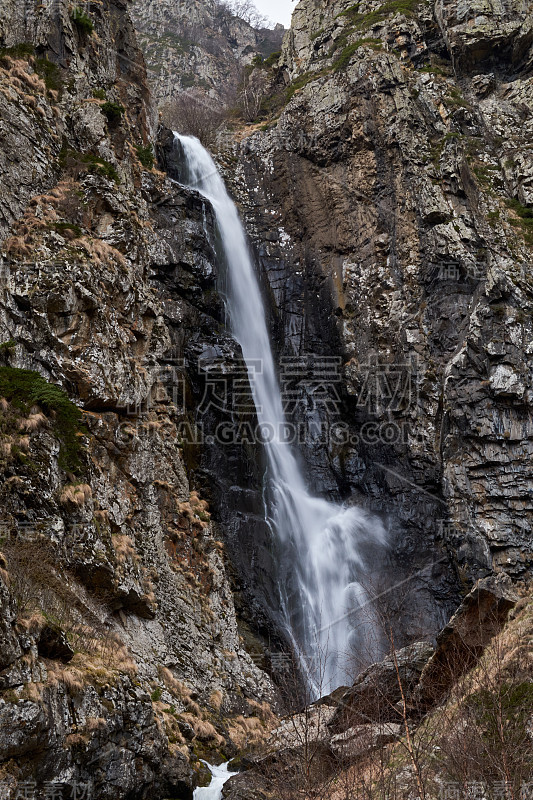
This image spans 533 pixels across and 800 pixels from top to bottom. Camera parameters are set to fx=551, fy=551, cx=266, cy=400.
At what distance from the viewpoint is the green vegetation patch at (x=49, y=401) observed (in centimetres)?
1283

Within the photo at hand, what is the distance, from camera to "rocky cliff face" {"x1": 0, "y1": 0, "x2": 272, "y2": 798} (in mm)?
9453

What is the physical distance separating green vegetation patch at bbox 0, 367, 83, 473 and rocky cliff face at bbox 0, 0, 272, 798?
5cm

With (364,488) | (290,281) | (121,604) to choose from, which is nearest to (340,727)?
(121,604)

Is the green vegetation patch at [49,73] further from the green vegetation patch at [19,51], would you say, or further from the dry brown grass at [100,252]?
the dry brown grass at [100,252]

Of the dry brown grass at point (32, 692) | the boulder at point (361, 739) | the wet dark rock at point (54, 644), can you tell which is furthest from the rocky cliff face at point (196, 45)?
the boulder at point (361, 739)

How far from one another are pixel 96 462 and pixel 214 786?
789cm

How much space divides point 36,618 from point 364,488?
55.6 ft

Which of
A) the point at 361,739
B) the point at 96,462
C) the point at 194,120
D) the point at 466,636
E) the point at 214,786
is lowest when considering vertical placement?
the point at 214,786

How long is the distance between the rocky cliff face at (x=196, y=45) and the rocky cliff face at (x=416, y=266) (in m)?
33.5

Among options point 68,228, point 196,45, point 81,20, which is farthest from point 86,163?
point 196,45

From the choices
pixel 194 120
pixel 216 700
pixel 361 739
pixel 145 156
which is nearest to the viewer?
pixel 361 739

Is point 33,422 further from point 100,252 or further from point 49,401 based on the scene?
point 100,252

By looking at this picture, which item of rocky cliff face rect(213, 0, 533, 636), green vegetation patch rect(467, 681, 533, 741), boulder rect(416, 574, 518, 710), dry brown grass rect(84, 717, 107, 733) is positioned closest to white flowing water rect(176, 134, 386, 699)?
rocky cliff face rect(213, 0, 533, 636)

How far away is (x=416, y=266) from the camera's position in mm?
25203
